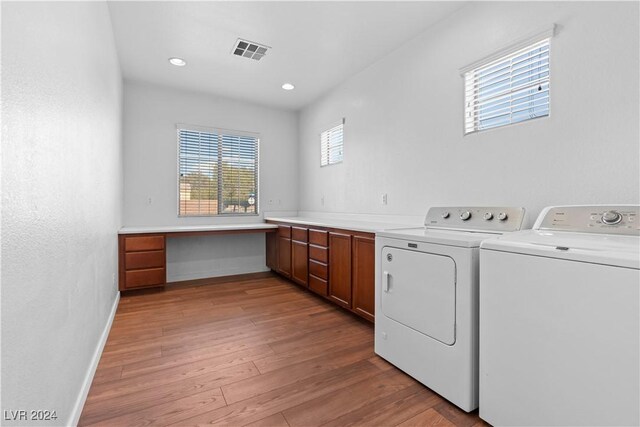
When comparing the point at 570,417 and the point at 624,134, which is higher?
the point at 624,134

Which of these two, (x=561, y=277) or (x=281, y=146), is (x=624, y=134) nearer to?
(x=561, y=277)

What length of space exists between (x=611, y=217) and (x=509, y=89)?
1.14 metres

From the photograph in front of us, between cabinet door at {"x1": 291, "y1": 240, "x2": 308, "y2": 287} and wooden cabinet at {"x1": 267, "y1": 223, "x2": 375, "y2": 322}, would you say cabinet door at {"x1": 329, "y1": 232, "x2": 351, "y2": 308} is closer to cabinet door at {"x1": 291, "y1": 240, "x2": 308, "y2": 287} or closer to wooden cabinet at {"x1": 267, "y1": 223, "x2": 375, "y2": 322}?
wooden cabinet at {"x1": 267, "y1": 223, "x2": 375, "y2": 322}

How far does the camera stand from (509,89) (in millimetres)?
2219

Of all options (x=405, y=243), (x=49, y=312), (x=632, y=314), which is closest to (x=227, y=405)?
(x=49, y=312)

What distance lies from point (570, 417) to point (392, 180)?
7.66ft

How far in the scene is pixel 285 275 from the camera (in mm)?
4293

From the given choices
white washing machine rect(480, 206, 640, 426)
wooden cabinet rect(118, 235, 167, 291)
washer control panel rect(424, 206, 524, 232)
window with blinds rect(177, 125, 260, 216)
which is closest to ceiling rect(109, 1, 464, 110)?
window with blinds rect(177, 125, 260, 216)

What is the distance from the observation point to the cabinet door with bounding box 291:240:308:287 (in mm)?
3721

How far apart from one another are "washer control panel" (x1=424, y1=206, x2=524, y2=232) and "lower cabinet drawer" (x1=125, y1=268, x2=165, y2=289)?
3134mm

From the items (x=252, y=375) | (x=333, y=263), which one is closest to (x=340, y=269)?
(x=333, y=263)

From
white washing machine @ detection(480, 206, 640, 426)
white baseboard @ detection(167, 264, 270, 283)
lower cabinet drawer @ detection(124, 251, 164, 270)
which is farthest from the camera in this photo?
white baseboard @ detection(167, 264, 270, 283)

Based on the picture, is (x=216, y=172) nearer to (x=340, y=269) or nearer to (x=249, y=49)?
(x=249, y=49)

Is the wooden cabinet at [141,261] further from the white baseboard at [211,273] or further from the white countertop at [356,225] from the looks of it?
the white countertop at [356,225]
